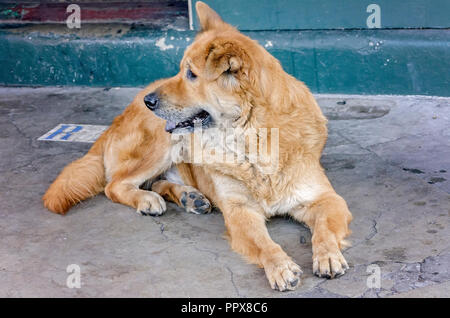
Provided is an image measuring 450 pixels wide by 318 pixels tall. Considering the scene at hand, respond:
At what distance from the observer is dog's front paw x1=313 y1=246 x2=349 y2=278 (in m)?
3.50

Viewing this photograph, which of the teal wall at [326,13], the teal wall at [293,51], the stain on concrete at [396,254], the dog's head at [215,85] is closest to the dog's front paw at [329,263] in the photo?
the stain on concrete at [396,254]

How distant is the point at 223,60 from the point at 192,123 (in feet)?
1.70

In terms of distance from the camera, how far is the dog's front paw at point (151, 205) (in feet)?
14.6

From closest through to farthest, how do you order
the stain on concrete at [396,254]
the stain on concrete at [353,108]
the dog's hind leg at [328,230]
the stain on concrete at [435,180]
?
the dog's hind leg at [328,230] → the stain on concrete at [396,254] → the stain on concrete at [435,180] → the stain on concrete at [353,108]

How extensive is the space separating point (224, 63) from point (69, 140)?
2.57m

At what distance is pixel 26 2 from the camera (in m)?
7.92

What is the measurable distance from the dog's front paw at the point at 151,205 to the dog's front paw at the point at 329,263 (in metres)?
1.26

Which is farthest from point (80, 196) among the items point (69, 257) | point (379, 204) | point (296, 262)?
point (379, 204)

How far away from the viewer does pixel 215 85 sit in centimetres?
387

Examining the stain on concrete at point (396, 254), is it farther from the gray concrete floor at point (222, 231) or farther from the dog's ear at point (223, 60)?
the dog's ear at point (223, 60)

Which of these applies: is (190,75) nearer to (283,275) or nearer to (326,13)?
(283,275)

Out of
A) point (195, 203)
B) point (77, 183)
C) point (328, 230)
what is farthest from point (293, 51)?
point (328, 230)

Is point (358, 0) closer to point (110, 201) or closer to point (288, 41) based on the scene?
point (288, 41)

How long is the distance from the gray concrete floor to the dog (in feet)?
0.31
